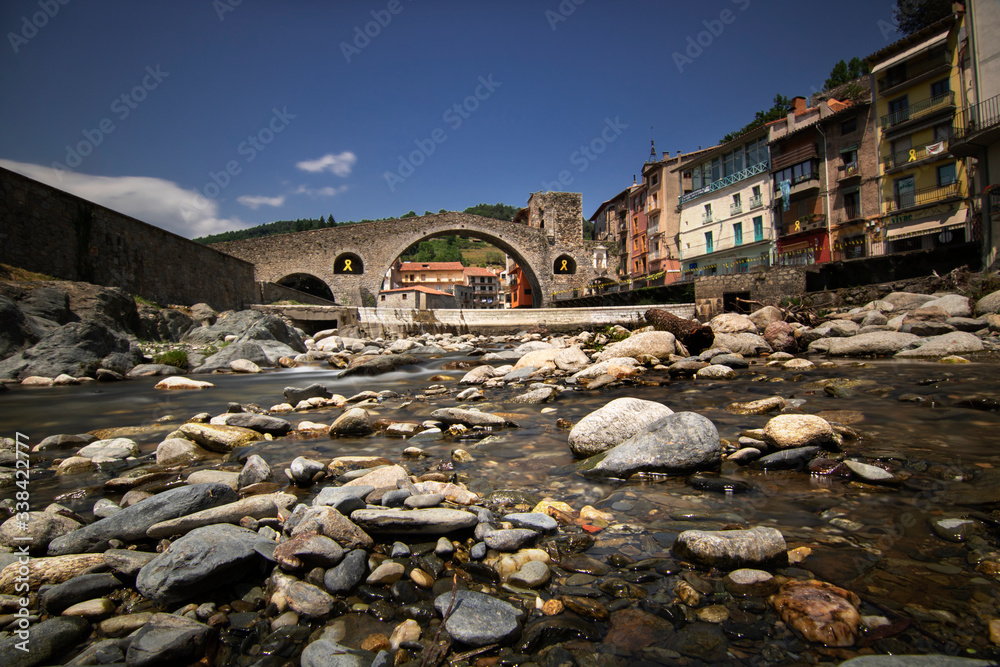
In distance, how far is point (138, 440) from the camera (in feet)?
14.6

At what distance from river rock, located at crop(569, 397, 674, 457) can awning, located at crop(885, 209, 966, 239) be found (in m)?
24.6

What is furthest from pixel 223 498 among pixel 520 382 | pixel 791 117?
pixel 791 117

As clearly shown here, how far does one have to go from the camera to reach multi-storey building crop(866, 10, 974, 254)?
1964cm

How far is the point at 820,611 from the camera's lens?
5.09 ft

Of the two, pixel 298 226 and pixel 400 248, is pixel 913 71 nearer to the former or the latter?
pixel 400 248

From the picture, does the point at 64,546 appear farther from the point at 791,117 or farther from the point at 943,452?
the point at 791,117

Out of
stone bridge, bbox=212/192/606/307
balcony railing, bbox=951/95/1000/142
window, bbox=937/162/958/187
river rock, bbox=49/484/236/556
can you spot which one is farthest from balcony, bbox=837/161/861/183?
river rock, bbox=49/484/236/556

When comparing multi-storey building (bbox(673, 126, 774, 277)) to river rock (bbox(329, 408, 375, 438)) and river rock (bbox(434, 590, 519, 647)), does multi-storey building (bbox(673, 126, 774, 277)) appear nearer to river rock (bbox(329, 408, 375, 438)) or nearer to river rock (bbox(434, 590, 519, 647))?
river rock (bbox(329, 408, 375, 438))

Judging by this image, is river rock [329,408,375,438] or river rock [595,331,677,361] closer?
river rock [329,408,375,438]

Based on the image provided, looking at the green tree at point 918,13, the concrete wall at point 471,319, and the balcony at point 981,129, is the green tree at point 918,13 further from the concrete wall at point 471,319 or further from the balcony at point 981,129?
the concrete wall at point 471,319

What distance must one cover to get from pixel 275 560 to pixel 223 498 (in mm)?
763

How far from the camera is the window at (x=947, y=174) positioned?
19.8 metres

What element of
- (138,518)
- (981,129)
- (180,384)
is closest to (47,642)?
(138,518)

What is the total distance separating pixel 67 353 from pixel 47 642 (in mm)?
10198
